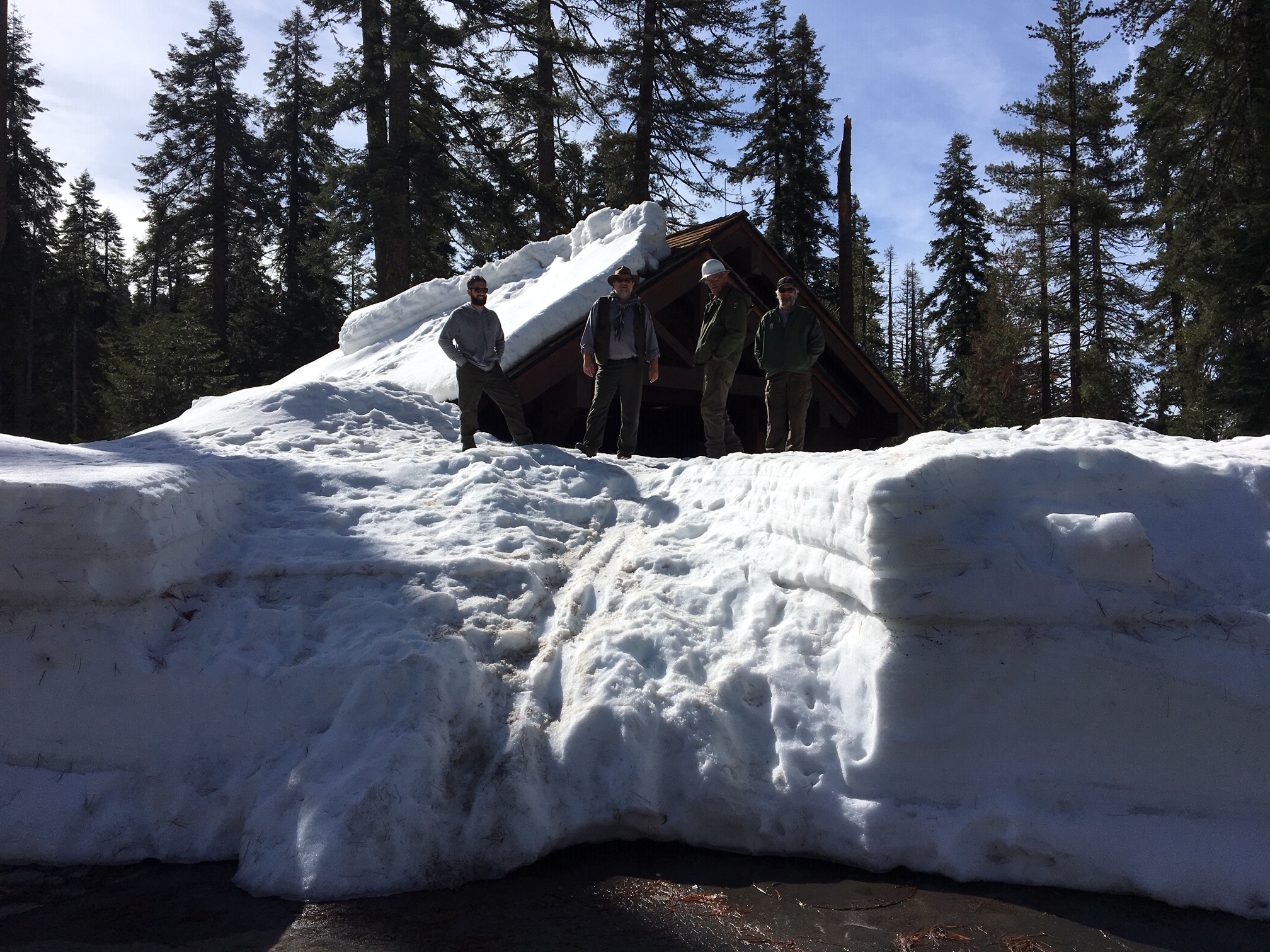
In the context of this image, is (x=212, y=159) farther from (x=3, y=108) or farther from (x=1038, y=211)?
(x=1038, y=211)

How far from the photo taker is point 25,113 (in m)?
28.5

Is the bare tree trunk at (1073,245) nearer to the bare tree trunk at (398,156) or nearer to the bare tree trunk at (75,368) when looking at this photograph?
the bare tree trunk at (398,156)

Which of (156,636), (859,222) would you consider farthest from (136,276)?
(156,636)

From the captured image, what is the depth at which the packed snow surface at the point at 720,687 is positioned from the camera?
10.3ft

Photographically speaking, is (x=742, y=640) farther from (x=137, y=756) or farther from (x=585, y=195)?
(x=585, y=195)

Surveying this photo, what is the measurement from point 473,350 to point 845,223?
15.8 meters

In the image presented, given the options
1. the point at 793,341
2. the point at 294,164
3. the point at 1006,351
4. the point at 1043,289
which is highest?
the point at 294,164

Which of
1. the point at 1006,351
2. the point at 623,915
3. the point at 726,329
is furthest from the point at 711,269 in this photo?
the point at 1006,351

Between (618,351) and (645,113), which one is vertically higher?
(645,113)

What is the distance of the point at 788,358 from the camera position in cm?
736

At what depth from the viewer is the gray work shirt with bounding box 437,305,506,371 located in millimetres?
7293

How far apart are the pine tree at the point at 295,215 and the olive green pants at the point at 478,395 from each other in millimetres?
17612

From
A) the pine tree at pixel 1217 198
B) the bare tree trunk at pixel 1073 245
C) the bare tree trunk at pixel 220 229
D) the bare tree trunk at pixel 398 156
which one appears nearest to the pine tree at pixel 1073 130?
the bare tree trunk at pixel 1073 245

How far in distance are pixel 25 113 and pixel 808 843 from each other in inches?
1462
